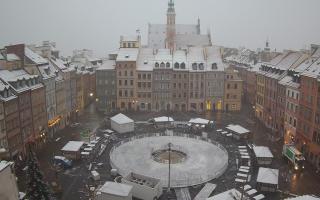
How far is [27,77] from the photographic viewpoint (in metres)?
70.9

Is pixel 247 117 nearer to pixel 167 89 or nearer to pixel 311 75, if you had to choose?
pixel 167 89

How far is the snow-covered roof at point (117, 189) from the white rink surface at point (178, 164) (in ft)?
25.6

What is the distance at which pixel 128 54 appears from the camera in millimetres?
108688

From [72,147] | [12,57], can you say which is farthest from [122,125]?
[12,57]

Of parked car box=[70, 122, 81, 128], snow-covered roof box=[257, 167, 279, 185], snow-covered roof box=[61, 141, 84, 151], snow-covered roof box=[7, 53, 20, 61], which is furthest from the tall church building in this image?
snow-covered roof box=[257, 167, 279, 185]

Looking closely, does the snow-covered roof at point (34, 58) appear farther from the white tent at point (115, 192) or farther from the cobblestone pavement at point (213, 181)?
the white tent at point (115, 192)

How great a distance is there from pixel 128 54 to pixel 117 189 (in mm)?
67238

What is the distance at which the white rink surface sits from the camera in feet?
184

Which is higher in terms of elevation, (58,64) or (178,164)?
(58,64)

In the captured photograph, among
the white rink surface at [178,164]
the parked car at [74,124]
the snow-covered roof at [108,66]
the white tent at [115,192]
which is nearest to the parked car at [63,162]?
the white rink surface at [178,164]

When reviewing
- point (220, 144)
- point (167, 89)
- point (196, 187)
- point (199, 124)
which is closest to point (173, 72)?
point (167, 89)

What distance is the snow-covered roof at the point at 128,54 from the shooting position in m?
107

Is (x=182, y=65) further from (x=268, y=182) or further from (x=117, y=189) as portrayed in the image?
(x=117, y=189)

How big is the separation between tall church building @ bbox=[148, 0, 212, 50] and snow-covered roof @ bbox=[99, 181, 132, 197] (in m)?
92.2
